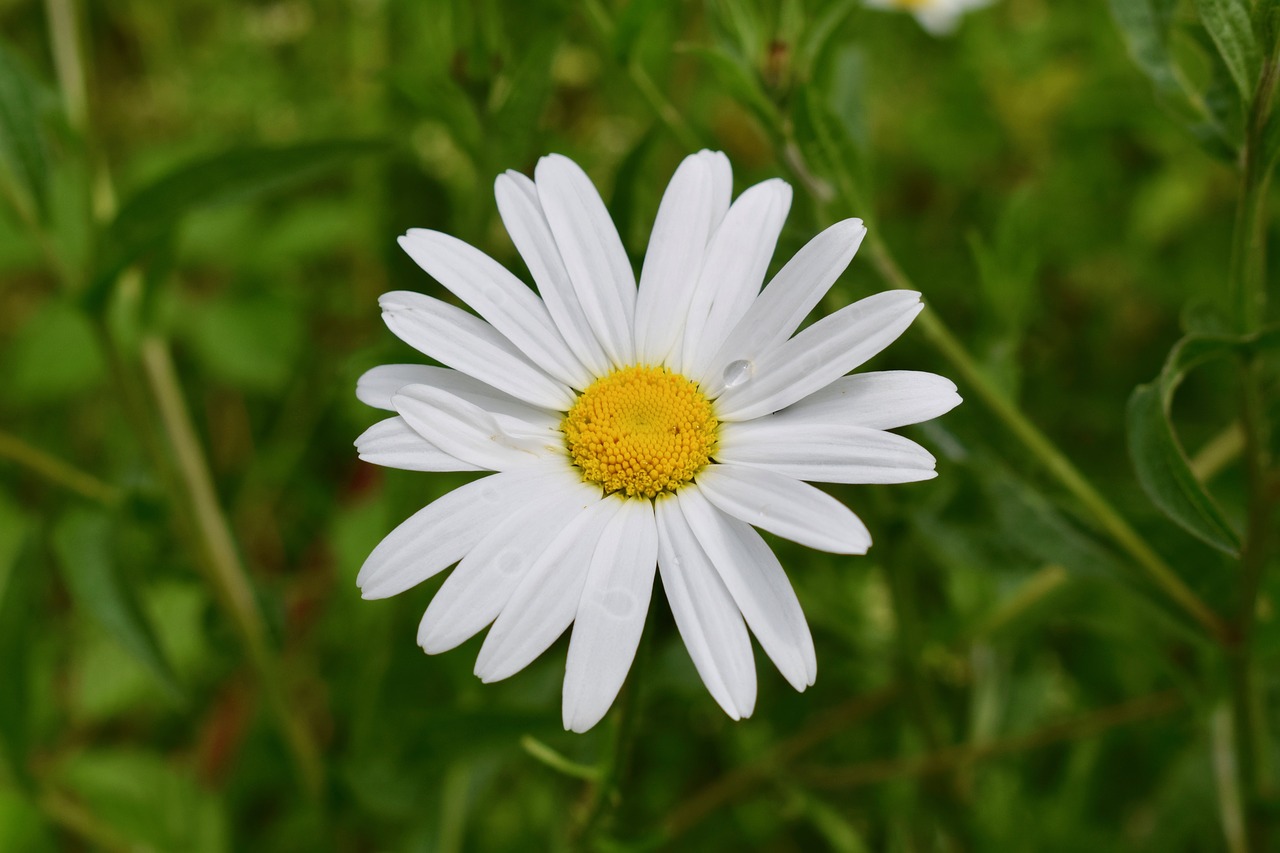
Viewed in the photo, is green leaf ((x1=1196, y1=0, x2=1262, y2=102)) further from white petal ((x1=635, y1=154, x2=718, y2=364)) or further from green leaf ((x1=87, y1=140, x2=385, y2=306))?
green leaf ((x1=87, y1=140, x2=385, y2=306))

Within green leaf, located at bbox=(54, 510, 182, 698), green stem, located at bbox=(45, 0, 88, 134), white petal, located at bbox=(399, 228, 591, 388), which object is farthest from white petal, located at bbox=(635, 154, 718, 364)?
green stem, located at bbox=(45, 0, 88, 134)

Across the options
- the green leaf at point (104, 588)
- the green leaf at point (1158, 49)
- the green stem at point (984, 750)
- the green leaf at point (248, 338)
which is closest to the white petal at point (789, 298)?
the green leaf at point (1158, 49)

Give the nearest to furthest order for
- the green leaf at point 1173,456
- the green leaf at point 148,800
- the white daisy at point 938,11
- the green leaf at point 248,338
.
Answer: the green leaf at point 1173,456
the green leaf at point 148,800
the green leaf at point 248,338
the white daisy at point 938,11

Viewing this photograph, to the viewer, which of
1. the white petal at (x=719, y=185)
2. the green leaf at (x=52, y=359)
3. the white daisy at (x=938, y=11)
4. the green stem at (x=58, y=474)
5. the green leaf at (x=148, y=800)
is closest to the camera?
the white petal at (x=719, y=185)

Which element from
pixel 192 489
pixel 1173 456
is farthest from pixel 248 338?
pixel 1173 456

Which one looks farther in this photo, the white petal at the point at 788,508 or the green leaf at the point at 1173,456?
the green leaf at the point at 1173,456

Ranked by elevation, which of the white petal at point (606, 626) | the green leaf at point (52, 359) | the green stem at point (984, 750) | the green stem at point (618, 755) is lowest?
the green stem at point (984, 750)

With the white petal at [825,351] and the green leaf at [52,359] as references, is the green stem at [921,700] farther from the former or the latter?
the green leaf at [52,359]

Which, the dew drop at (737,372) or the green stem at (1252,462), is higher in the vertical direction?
the dew drop at (737,372)
